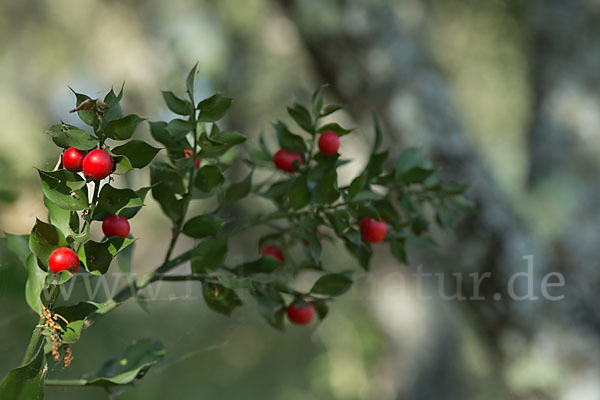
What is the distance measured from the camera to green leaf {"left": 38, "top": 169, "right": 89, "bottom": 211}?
0.31 metres

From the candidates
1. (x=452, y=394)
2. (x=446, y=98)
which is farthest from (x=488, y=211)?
(x=452, y=394)

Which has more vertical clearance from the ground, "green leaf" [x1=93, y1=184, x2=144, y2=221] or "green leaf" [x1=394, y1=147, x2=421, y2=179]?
"green leaf" [x1=394, y1=147, x2=421, y2=179]

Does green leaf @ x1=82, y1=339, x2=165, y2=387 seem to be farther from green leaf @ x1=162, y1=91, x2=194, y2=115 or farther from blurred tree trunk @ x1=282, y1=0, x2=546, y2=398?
blurred tree trunk @ x1=282, y1=0, x2=546, y2=398

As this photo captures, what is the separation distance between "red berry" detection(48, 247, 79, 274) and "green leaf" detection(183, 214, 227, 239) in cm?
10

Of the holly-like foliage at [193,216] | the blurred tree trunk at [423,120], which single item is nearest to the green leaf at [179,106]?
the holly-like foliage at [193,216]

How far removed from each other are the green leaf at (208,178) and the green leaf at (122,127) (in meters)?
0.09

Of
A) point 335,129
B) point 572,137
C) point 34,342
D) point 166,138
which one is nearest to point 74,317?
point 34,342

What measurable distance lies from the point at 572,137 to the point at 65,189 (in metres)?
1.12

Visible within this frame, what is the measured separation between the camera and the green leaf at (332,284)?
1.33ft

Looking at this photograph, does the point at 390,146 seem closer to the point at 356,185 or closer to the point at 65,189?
the point at 356,185

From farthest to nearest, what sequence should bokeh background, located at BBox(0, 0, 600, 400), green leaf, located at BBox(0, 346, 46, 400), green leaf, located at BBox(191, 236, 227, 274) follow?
bokeh background, located at BBox(0, 0, 600, 400) < green leaf, located at BBox(191, 236, 227, 274) < green leaf, located at BBox(0, 346, 46, 400)

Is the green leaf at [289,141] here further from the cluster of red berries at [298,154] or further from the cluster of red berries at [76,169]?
the cluster of red berries at [76,169]

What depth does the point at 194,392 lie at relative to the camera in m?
2.76

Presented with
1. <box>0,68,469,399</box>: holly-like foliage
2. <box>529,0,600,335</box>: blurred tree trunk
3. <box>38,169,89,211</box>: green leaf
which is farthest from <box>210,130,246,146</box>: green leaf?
<box>529,0,600,335</box>: blurred tree trunk
